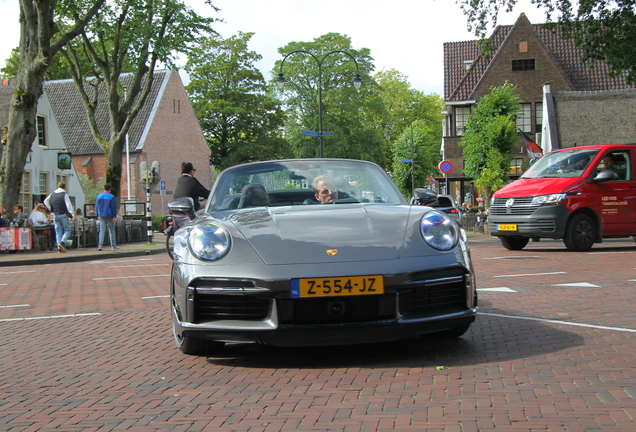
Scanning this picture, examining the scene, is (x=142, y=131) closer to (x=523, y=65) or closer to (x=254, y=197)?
(x=523, y=65)

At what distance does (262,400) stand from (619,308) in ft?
13.8

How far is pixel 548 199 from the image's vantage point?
13.7 meters

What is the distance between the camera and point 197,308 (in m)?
4.48

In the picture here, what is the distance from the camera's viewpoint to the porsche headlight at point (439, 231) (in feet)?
15.3

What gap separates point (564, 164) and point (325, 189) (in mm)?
10100

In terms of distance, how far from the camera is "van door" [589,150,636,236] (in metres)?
14.1

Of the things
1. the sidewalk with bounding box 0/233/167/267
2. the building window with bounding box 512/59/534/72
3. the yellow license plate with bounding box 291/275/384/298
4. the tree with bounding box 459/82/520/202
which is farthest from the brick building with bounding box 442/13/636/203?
the yellow license plate with bounding box 291/275/384/298

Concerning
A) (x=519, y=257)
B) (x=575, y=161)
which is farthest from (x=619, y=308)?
(x=575, y=161)

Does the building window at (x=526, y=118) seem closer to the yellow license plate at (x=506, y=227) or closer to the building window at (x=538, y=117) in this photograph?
the building window at (x=538, y=117)

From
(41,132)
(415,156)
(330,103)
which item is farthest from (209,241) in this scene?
(415,156)

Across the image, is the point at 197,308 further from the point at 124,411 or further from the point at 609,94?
the point at 609,94

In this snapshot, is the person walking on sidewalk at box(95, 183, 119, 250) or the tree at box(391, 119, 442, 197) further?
the tree at box(391, 119, 442, 197)

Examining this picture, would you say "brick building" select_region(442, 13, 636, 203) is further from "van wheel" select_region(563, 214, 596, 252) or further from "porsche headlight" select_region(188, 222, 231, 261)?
"porsche headlight" select_region(188, 222, 231, 261)

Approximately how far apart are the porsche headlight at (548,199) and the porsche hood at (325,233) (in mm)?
9278
